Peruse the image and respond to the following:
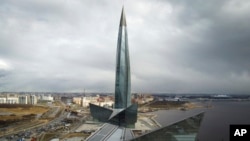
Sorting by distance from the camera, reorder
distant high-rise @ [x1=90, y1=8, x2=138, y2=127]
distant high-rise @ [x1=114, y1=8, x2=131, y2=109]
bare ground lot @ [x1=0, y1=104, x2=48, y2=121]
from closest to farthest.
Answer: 1. distant high-rise @ [x1=90, y1=8, x2=138, y2=127]
2. distant high-rise @ [x1=114, y1=8, x2=131, y2=109]
3. bare ground lot @ [x1=0, y1=104, x2=48, y2=121]

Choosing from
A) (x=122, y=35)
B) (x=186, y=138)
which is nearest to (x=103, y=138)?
(x=186, y=138)

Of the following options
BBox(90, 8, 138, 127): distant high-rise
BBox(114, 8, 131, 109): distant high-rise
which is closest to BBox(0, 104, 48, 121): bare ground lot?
BBox(90, 8, 138, 127): distant high-rise

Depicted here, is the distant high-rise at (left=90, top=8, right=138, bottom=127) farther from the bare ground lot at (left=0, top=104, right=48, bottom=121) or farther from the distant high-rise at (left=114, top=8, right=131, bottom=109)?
Result: the bare ground lot at (left=0, top=104, right=48, bottom=121)

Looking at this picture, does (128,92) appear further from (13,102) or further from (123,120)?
(13,102)

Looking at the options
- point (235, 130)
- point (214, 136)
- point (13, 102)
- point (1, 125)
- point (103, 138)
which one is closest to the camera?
point (235, 130)

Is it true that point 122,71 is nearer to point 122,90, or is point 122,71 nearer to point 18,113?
point 122,90

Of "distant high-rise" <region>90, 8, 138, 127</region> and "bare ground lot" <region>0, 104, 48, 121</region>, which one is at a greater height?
"distant high-rise" <region>90, 8, 138, 127</region>

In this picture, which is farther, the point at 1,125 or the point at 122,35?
the point at 1,125

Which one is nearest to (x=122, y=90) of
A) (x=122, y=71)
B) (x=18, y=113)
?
(x=122, y=71)

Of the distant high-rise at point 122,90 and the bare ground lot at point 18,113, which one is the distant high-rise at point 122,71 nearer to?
the distant high-rise at point 122,90
